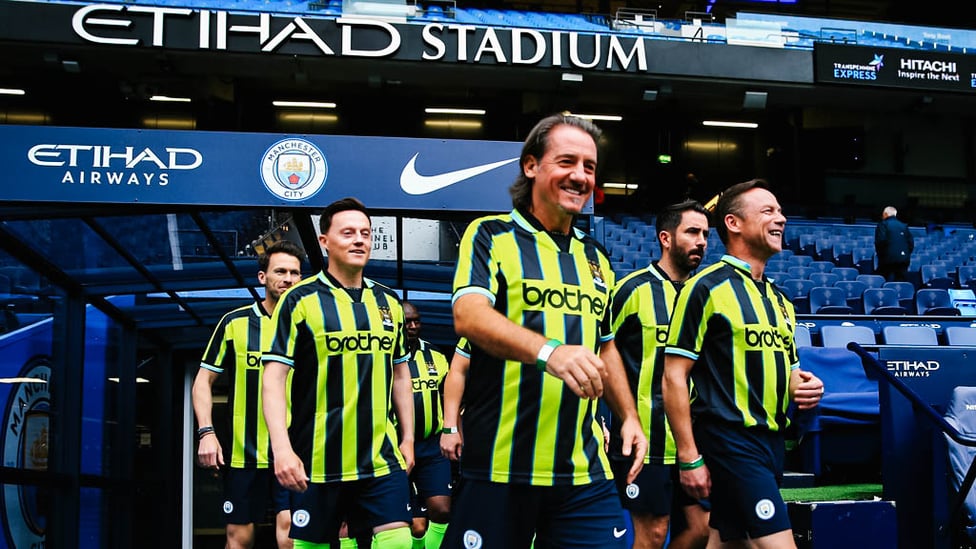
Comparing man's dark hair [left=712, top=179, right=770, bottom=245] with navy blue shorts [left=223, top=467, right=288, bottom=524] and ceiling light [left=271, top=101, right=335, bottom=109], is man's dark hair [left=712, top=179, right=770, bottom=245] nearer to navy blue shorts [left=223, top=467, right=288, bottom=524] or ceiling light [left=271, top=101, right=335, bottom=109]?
navy blue shorts [left=223, top=467, right=288, bottom=524]

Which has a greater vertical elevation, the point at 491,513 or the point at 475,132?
the point at 475,132

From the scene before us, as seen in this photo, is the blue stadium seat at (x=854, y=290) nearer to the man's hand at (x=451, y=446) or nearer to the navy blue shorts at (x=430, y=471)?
the navy blue shorts at (x=430, y=471)

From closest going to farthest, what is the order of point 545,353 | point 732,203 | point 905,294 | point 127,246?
point 545,353 < point 732,203 < point 127,246 < point 905,294

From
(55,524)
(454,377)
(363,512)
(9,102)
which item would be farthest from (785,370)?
(9,102)

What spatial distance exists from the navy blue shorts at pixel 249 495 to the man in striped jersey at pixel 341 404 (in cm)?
189

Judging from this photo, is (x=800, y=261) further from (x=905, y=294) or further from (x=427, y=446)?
(x=427, y=446)

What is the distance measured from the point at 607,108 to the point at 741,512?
2607 centimetres

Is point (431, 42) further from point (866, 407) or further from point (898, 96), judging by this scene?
point (866, 407)

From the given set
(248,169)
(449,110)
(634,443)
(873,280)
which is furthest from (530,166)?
(449,110)

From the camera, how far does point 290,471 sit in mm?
4094

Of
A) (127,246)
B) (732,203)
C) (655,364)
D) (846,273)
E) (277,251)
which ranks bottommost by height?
(655,364)

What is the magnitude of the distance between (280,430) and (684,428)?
1.81 metres

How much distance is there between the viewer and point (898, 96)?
25.8 m

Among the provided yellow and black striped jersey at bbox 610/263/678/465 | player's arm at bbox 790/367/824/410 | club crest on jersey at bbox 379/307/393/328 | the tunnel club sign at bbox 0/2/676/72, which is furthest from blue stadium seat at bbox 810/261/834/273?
club crest on jersey at bbox 379/307/393/328
